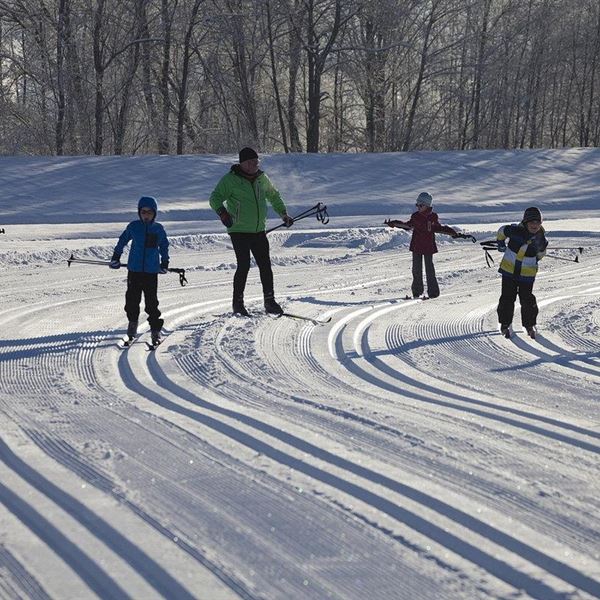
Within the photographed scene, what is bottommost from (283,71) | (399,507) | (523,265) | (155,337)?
(399,507)

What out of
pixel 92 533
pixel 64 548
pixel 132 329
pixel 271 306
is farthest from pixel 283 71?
pixel 64 548

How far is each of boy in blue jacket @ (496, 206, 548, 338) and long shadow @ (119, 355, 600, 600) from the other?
3657 millimetres

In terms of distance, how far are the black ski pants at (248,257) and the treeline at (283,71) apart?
2322cm

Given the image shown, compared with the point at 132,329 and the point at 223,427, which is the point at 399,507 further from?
the point at 132,329

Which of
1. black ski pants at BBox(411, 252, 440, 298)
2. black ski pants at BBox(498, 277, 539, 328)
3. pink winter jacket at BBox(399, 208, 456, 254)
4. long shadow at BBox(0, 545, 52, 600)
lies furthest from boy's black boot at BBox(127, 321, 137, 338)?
long shadow at BBox(0, 545, 52, 600)

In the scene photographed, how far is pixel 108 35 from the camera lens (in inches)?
1319

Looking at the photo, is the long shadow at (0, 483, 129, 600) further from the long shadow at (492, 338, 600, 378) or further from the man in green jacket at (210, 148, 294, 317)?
the man in green jacket at (210, 148, 294, 317)

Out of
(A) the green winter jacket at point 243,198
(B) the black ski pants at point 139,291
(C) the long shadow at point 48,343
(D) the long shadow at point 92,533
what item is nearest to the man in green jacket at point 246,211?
(A) the green winter jacket at point 243,198

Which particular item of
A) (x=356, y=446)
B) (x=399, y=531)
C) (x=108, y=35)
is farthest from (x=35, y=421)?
(x=108, y=35)

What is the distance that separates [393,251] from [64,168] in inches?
491

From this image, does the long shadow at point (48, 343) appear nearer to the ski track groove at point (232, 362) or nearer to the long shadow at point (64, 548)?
the ski track groove at point (232, 362)

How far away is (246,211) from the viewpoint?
383 inches

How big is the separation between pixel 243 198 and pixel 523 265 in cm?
278

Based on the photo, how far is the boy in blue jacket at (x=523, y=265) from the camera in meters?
9.02
